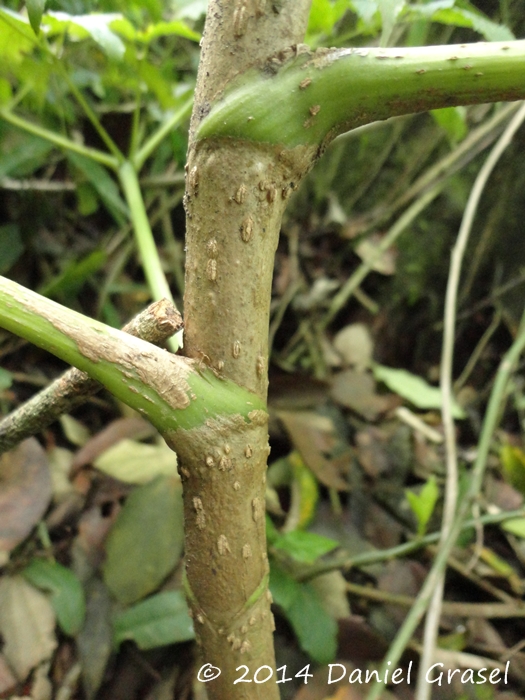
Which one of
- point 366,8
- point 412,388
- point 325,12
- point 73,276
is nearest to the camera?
point 366,8

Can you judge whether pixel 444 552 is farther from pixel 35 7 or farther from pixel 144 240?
pixel 35 7

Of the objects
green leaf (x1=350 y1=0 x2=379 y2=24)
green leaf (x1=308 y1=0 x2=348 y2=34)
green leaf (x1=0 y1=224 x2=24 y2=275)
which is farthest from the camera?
green leaf (x1=0 y1=224 x2=24 y2=275)

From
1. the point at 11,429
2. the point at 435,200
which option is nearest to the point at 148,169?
the point at 435,200

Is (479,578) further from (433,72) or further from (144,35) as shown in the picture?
(144,35)

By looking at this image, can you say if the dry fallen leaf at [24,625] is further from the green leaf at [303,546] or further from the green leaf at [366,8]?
the green leaf at [366,8]

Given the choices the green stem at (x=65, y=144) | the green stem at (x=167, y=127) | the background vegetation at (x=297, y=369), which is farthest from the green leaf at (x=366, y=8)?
the green stem at (x=65, y=144)

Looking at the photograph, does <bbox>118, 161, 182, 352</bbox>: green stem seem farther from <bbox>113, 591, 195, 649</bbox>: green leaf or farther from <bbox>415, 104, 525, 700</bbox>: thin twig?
<bbox>415, 104, 525, 700</bbox>: thin twig

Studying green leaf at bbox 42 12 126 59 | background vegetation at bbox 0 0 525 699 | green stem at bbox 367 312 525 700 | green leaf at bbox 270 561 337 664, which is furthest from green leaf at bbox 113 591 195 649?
green leaf at bbox 42 12 126 59

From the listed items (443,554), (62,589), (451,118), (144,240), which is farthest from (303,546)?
(451,118)
